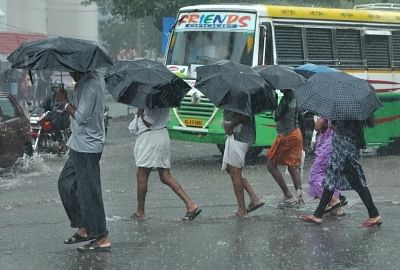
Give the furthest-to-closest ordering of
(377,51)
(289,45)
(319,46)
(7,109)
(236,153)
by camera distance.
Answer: (377,51)
(319,46)
(289,45)
(7,109)
(236,153)

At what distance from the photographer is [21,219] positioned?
10.2 m

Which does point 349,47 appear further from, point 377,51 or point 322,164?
point 322,164

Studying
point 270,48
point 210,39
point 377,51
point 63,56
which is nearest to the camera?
point 63,56

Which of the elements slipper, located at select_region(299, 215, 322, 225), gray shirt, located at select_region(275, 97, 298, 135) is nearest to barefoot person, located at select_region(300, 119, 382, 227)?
slipper, located at select_region(299, 215, 322, 225)

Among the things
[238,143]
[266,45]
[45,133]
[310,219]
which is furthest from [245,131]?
[45,133]

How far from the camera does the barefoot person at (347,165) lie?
923cm

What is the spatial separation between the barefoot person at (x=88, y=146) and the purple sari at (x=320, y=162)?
3.18m

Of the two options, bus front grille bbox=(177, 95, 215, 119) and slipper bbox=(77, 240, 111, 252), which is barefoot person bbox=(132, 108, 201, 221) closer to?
slipper bbox=(77, 240, 111, 252)

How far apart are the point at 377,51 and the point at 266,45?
12.9 ft

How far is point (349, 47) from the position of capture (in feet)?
60.1

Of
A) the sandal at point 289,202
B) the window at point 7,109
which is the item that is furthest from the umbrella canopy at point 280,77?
the window at point 7,109

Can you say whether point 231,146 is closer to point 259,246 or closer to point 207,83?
point 207,83

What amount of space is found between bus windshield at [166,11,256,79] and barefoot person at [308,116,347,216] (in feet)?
19.8

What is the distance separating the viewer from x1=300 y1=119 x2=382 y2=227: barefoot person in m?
9.23
